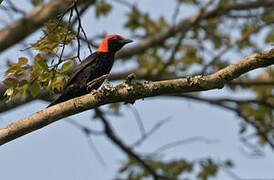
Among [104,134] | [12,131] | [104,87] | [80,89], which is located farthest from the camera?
[104,134]

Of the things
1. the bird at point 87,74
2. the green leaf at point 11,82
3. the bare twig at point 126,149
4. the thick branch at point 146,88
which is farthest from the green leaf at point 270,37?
the green leaf at point 11,82

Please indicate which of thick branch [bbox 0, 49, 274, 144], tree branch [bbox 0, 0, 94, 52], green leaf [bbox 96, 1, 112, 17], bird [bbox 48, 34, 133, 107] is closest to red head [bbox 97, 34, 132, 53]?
bird [bbox 48, 34, 133, 107]

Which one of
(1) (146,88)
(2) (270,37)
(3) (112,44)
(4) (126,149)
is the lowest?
(1) (146,88)

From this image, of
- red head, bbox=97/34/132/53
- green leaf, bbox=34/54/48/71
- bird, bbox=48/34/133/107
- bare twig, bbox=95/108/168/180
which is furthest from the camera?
bare twig, bbox=95/108/168/180

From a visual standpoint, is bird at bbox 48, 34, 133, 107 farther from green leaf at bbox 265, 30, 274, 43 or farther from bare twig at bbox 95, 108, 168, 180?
green leaf at bbox 265, 30, 274, 43

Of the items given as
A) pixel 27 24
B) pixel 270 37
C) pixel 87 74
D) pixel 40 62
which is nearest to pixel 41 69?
pixel 40 62

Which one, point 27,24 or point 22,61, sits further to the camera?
point 27,24

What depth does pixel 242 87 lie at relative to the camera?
8.13 metres

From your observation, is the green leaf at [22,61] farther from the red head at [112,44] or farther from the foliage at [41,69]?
the red head at [112,44]

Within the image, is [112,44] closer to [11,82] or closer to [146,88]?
[146,88]

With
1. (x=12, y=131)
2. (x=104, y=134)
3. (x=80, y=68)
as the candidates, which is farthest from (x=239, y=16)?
(x=12, y=131)

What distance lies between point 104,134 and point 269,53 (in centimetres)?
429

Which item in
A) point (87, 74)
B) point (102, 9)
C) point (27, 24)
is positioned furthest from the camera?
point (102, 9)

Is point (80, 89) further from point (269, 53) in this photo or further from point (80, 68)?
point (269, 53)
